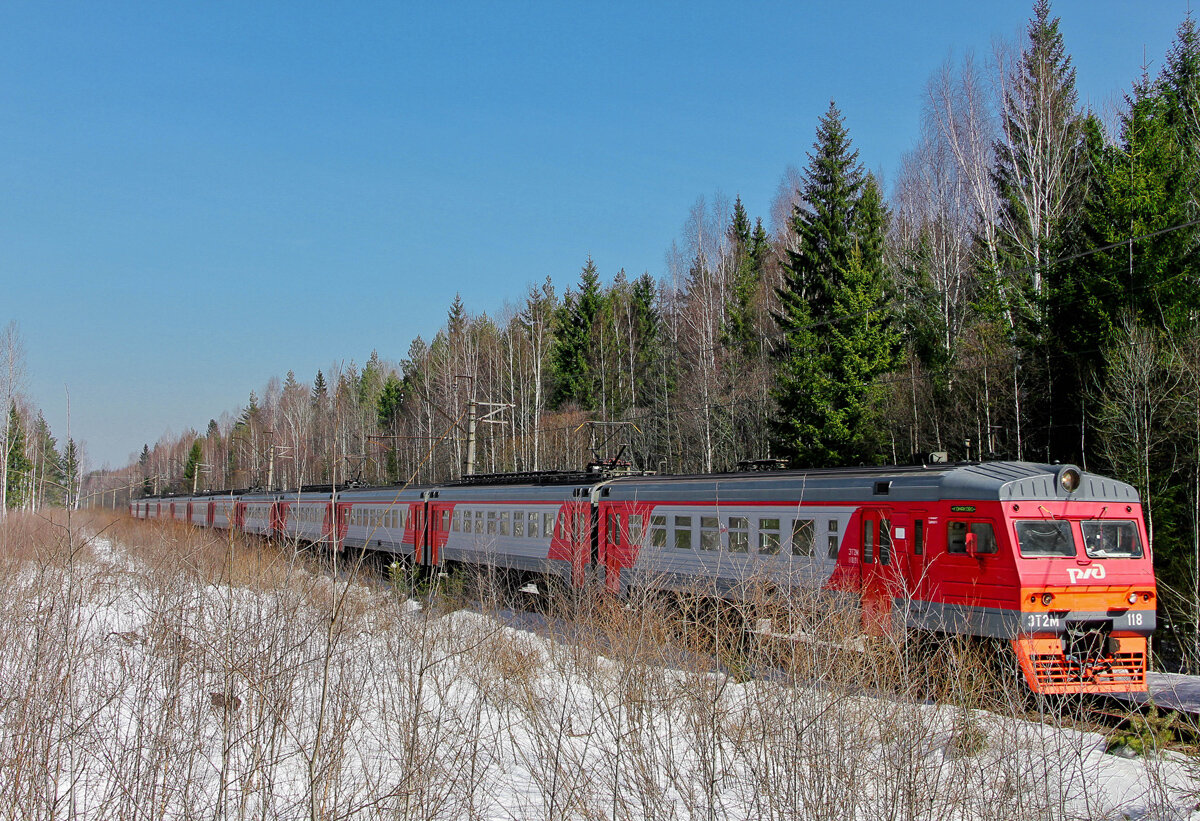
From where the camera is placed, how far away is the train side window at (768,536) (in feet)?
37.9

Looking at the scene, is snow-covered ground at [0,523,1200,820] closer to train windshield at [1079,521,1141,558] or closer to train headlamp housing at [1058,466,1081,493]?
train windshield at [1079,521,1141,558]

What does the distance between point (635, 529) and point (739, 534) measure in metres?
2.50

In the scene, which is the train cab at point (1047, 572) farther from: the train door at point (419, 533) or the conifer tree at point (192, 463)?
the conifer tree at point (192, 463)

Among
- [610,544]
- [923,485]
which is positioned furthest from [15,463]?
[923,485]

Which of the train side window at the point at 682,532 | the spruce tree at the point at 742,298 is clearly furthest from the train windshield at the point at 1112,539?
the spruce tree at the point at 742,298

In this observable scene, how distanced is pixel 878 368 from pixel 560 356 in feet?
84.0

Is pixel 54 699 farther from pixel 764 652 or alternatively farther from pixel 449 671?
pixel 764 652

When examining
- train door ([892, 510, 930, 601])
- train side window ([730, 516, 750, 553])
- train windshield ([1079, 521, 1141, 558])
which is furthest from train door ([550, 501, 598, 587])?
train windshield ([1079, 521, 1141, 558])

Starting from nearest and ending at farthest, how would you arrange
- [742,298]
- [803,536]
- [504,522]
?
[803,536] → [504,522] → [742,298]

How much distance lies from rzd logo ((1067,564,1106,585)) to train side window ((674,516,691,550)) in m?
5.39

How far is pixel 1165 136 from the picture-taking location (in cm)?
2153

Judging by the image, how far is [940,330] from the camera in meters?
29.5

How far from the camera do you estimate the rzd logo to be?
9070 millimetres

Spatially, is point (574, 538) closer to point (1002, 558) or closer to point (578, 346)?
point (1002, 558)
